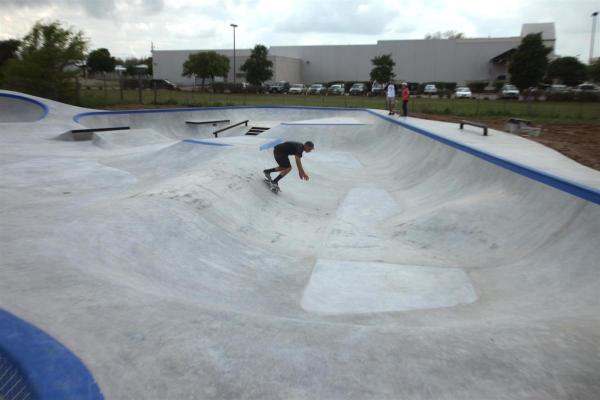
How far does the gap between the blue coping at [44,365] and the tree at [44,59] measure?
29783 millimetres

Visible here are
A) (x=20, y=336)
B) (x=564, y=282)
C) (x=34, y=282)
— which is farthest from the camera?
(x=564, y=282)

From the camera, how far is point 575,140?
15.6m

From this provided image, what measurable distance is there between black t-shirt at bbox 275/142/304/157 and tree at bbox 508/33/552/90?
45.9 m

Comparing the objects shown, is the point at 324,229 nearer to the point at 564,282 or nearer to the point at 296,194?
the point at 296,194

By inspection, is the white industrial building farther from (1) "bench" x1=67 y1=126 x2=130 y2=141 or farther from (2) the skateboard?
(2) the skateboard

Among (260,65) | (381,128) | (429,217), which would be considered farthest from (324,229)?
(260,65)

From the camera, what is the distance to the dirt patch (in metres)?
11.7

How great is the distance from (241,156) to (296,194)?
1913mm

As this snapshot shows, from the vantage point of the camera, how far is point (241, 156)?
11461 millimetres

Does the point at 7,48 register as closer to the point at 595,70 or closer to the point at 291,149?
the point at 291,149

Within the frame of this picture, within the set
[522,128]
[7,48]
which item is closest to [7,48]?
[7,48]

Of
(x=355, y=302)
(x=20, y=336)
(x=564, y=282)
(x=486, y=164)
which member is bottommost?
(x=355, y=302)

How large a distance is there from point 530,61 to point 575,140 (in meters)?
35.8

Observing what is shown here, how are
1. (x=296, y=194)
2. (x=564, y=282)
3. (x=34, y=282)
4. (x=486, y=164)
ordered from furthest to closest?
1. (x=296, y=194)
2. (x=486, y=164)
3. (x=564, y=282)
4. (x=34, y=282)
